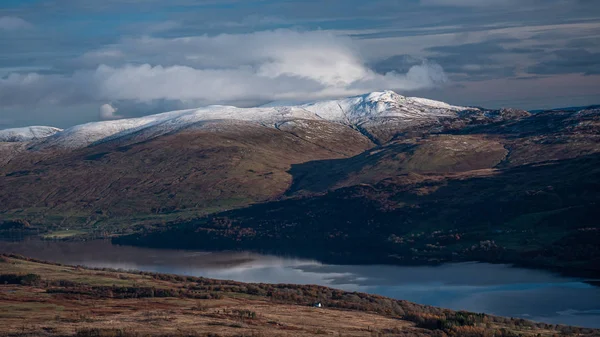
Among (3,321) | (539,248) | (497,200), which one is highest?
(497,200)

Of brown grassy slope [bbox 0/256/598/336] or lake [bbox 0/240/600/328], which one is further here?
lake [bbox 0/240/600/328]

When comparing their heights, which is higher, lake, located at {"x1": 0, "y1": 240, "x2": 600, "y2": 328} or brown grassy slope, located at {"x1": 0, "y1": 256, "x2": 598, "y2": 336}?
lake, located at {"x1": 0, "y1": 240, "x2": 600, "y2": 328}

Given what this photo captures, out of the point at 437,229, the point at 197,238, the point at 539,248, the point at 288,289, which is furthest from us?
the point at 197,238

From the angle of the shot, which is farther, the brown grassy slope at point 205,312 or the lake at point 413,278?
the lake at point 413,278

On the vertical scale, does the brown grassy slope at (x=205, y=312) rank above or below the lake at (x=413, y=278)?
below

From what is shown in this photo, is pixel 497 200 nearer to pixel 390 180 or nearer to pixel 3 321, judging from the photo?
pixel 390 180

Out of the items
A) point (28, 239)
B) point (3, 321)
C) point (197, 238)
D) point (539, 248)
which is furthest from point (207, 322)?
point (28, 239)
